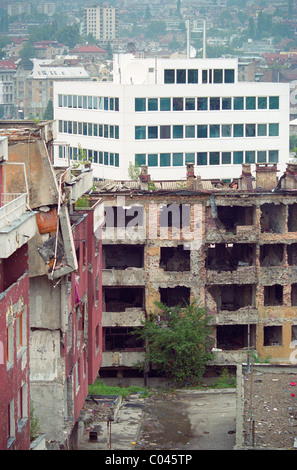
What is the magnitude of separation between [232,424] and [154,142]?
36.5 metres

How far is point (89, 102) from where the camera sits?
83.0 metres

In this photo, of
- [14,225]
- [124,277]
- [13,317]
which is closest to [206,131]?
[124,277]

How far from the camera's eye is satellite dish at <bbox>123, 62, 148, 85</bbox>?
81.6m

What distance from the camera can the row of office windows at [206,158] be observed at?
78.9 metres

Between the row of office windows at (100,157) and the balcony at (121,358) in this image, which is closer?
the balcony at (121,358)

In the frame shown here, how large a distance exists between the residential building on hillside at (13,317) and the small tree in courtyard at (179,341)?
23.6m

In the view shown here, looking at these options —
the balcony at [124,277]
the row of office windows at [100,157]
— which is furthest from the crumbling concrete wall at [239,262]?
the row of office windows at [100,157]

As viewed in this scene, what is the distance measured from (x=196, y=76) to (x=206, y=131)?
187 inches

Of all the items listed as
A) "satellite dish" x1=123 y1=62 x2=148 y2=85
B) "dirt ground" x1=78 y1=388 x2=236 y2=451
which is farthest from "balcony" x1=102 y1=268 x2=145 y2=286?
"satellite dish" x1=123 y1=62 x2=148 y2=85

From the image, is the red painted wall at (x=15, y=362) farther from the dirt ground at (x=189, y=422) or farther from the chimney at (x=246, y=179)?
the chimney at (x=246, y=179)

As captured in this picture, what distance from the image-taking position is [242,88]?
81688mm

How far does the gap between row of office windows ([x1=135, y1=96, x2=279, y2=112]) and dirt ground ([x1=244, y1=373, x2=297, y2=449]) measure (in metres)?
39.1

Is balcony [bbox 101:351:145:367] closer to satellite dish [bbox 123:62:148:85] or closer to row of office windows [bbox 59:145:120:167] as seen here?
row of office windows [bbox 59:145:120:167]

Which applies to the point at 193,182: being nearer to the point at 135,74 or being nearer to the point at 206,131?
the point at 206,131
